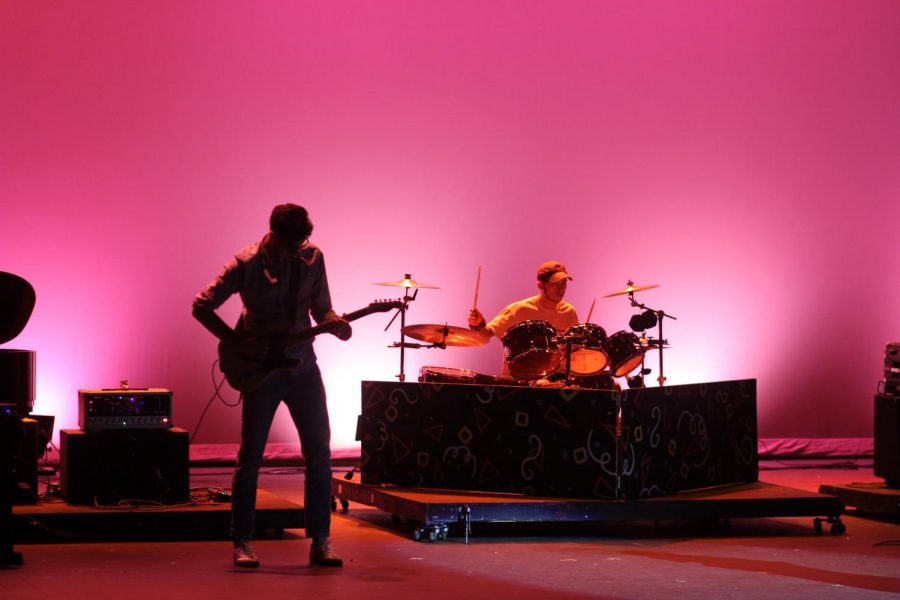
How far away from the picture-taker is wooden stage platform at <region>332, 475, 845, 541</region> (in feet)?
19.7

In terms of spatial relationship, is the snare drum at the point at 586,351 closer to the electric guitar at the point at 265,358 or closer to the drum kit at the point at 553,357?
the drum kit at the point at 553,357

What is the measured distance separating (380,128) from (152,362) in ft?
7.87

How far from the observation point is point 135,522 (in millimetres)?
5840

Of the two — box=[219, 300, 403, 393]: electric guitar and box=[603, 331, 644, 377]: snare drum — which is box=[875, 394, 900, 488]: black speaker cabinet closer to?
box=[603, 331, 644, 377]: snare drum

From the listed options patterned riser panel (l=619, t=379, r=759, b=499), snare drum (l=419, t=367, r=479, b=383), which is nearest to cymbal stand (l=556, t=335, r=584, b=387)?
snare drum (l=419, t=367, r=479, b=383)

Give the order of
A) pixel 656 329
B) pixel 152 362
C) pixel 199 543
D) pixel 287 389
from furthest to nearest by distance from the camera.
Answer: pixel 656 329 < pixel 152 362 < pixel 199 543 < pixel 287 389

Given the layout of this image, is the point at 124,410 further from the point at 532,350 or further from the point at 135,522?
the point at 532,350

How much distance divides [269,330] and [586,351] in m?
2.36

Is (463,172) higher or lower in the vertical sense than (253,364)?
higher

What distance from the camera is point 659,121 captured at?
9.79m

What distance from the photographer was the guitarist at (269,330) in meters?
5.07

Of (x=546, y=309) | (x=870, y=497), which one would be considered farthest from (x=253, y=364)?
(x=870, y=497)

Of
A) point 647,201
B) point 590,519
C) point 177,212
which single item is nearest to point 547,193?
point 647,201

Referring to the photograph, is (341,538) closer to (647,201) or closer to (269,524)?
(269,524)
